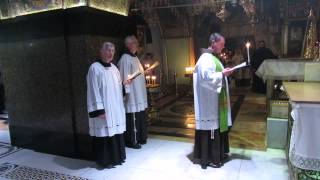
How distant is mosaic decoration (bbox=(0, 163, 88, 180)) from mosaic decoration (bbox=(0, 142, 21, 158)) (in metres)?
0.61

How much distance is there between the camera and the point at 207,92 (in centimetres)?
381

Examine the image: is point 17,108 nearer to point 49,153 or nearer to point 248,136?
point 49,153

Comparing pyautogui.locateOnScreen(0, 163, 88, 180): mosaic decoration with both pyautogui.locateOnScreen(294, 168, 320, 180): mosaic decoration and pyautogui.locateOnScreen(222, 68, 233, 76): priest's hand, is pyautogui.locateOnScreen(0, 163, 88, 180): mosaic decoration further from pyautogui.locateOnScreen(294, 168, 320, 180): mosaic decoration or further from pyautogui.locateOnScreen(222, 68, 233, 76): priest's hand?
pyautogui.locateOnScreen(294, 168, 320, 180): mosaic decoration

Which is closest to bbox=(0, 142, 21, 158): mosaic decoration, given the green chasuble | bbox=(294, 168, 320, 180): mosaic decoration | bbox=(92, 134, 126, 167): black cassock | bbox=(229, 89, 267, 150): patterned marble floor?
bbox=(92, 134, 126, 167): black cassock

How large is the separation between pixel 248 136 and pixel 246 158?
1.02m

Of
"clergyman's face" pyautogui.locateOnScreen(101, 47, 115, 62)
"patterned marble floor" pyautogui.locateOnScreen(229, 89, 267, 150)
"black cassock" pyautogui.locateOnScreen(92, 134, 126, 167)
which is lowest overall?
"patterned marble floor" pyautogui.locateOnScreen(229, 89, 267, 150)

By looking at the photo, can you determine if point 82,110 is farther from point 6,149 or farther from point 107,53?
point 6,149

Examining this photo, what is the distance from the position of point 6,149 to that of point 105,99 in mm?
2452

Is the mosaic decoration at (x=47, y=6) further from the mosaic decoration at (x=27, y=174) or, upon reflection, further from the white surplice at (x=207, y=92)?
the mosaic decoration at (x=27, y=174)

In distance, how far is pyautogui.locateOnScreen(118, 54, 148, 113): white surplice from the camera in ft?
15.0

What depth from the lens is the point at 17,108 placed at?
16.8ft

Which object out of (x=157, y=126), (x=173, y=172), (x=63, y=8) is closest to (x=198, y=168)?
(x=173, y=172)

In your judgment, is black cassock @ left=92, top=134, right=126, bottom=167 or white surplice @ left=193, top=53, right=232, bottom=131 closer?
white surplice @ left=193, top=53, right=232, bottom=131

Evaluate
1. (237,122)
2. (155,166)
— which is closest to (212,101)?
(155,166)
